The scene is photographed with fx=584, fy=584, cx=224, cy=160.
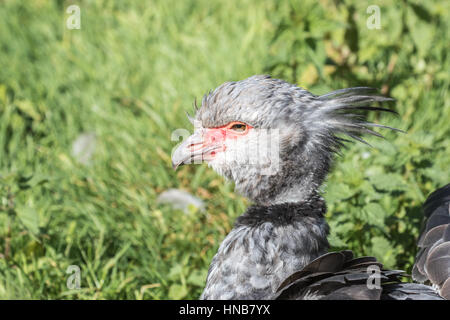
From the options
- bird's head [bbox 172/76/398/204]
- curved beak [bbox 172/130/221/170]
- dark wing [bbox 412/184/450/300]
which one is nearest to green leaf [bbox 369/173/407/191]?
dark wing [bbox 412/184/450/300]

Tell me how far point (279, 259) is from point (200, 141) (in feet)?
1.97

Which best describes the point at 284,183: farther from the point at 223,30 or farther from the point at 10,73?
the point at 10,73

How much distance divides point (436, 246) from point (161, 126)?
2306 millimetres

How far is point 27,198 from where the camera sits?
3.58 meters

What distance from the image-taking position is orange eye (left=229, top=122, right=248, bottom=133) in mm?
2343

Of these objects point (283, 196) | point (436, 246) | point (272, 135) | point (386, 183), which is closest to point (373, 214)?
point (386, 183)

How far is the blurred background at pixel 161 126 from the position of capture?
3.01 metres

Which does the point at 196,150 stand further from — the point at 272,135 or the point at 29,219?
the point at 29,219

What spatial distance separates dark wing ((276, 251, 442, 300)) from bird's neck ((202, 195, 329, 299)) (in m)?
0.10

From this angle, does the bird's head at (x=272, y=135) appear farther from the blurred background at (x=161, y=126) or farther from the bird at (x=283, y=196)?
the blurred background at (x=161, y=126)

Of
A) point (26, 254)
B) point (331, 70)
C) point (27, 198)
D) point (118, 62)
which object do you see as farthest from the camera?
point (118, 62)

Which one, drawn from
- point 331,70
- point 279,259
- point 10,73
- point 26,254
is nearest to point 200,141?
point 279,259

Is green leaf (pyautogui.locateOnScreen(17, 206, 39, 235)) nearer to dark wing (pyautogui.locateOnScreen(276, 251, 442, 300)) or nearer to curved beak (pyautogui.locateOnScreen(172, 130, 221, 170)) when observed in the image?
curved beak (pyautogui.locateOnScreen(172, 130, 221, 170))

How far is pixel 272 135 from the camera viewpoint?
2.28 metres
